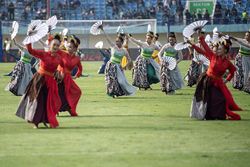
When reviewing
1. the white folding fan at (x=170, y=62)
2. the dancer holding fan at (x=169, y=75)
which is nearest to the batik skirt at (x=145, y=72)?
the dancer holding fan at (x=169, y=75)

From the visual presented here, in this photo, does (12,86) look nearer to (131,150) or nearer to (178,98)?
(178,98)

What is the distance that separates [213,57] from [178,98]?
7100mm

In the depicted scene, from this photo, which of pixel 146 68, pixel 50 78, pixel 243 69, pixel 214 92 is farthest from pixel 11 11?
pixel 50 78

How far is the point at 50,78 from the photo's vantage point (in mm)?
16188

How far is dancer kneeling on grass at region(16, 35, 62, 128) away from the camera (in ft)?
52.0

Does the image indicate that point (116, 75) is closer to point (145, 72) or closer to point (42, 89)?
point (145, 72)

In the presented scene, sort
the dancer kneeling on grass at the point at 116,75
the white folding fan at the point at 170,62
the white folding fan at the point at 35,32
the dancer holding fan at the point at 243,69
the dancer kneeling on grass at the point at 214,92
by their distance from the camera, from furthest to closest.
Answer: the dancer holding fan at the point at 243,69, the white folding fan at the point at 170,62, the dancer kneeling on grass at the point at 116,75, the dancer kneeling on grass at the point at 214,92, the white folding fan at the point at 35,32

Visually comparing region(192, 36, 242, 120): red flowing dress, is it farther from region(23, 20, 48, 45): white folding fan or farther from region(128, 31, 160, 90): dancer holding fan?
region(128, 31, 160, 90): dancer holding fan

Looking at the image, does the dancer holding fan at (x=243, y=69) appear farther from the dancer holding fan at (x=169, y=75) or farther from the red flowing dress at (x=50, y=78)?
the red flowing dress at (x=50, y=78)

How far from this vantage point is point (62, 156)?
12.1m

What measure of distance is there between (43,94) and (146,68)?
42.7 feet

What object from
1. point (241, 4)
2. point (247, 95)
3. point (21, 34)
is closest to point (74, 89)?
point (247, 95)

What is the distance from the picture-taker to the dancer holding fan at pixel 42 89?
1580 cm

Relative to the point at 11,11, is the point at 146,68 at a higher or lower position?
lower
